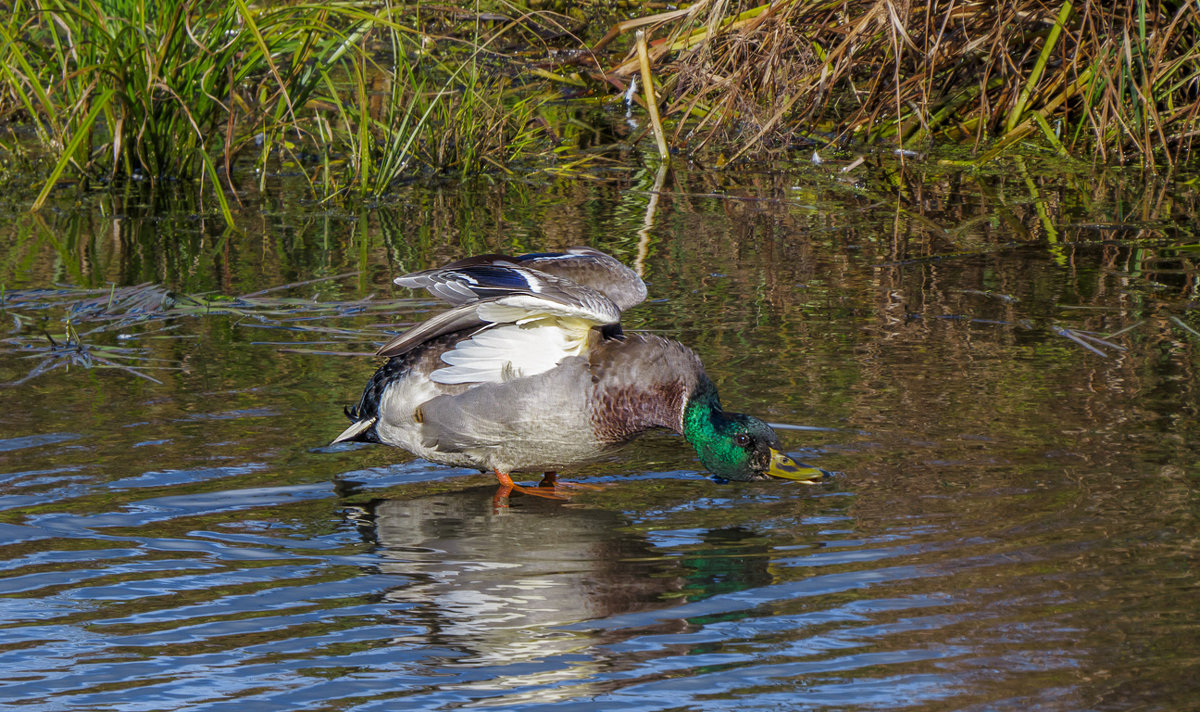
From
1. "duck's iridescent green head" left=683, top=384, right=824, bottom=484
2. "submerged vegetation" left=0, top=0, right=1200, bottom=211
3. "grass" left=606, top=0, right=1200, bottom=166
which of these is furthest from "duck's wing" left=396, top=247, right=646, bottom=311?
"grass" left=606, top=0, right=1200, bottom=166

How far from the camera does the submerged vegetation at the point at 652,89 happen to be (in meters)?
7.06

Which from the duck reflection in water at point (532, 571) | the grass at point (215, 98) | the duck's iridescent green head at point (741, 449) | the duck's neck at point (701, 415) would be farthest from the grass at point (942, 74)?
the duck reflection in water at point (532, 571)

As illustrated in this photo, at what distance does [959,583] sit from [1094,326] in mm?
2351

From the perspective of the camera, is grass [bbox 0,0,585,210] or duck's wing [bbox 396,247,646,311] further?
grass [bbox 0,0,585,210]

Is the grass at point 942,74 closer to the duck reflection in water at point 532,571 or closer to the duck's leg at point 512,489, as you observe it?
the duck's leg at point 512,489

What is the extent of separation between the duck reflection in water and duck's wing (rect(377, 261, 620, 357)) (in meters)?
0.48

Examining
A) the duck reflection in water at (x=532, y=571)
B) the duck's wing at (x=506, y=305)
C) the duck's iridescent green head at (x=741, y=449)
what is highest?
the duck's wing at (x=506, y=305)

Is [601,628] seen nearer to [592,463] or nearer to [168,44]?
[592,463]

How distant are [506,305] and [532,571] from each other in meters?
0.79

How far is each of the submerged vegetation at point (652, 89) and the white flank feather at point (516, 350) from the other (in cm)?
265

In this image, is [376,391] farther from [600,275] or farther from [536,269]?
[600,275]

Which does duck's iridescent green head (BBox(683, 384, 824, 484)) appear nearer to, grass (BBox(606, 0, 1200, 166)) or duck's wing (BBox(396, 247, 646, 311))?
duck's wing (BBox(396, 247, 646, 311))

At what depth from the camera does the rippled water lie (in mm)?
2875

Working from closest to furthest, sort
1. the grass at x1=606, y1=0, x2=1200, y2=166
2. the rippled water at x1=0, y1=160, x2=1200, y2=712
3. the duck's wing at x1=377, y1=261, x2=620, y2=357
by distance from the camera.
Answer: the rippled water at x1=0, y1=160, x2=1200, y2=712 → the duck's wing at x1=377, y1=261, x2=620, y2=357 → the grass at x1=606, y1=0, x2=1200, y2=166
